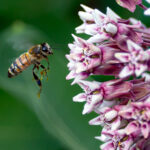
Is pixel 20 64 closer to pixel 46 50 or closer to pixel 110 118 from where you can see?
pixel 46 50

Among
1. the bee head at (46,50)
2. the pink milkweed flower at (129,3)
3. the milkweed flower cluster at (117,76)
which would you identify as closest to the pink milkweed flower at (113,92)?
the milkweed flower cluster at (117,76)

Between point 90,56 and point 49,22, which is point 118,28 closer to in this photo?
point 90,56

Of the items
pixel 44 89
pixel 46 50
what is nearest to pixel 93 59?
pixel 46 50

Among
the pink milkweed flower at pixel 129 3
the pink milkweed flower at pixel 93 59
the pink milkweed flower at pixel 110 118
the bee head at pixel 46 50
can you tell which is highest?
the bee head at pixel 46 50

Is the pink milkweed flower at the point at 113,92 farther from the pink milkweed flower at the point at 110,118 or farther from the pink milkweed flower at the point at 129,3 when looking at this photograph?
the pink milkweed flower at the point at 129,3

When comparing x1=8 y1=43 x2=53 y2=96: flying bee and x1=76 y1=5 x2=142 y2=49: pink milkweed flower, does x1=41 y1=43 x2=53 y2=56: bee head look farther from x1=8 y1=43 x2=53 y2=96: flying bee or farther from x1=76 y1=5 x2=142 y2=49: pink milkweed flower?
x1=76 y1=5 x2=142 y2=49: pink milkweed flower

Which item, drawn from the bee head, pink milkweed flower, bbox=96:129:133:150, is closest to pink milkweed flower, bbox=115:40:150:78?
pink milkweed flower, bbox=96:129:133:150
